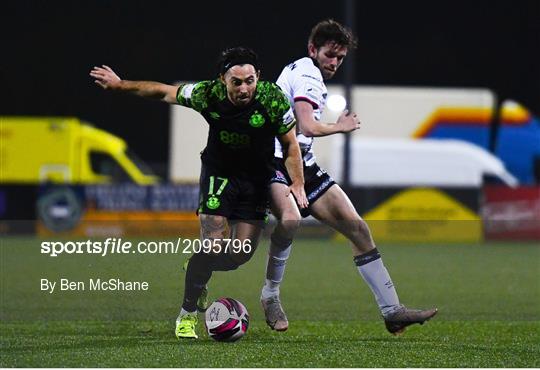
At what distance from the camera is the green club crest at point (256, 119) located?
8.19 m

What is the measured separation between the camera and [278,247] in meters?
9.06

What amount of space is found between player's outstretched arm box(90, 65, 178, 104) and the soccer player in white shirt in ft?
3.01

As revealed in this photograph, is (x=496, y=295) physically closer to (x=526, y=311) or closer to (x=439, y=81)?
(x=526, y=311)

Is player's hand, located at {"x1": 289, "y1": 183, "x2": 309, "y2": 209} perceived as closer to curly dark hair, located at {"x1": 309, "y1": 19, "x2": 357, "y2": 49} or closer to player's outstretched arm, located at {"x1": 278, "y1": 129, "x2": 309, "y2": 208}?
player's outstretched arm, located at {"x1": 278, "y1": 129, "x2": 309, "y2": 208}

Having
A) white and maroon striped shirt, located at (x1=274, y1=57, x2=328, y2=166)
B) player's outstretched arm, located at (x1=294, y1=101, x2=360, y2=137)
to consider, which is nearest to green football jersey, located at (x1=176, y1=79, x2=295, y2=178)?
player's outstretched arm, located at (x1=294, y1=101, x2=360, y2=137)

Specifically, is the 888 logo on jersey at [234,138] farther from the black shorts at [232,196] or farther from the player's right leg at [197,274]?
the player's right leg at [197,274]

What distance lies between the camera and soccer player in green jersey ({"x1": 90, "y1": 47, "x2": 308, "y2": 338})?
813cm

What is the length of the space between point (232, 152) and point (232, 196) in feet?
0.99

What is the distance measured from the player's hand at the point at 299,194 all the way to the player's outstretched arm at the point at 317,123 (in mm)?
363

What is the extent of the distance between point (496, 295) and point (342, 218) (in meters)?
4.24

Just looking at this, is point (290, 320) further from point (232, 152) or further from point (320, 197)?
point (232, 152)

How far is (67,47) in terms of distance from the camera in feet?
110

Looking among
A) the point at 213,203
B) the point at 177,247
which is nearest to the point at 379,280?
the point at 213,203

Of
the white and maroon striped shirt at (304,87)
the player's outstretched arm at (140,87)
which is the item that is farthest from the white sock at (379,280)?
the player's outstretched arm at (140,87)
